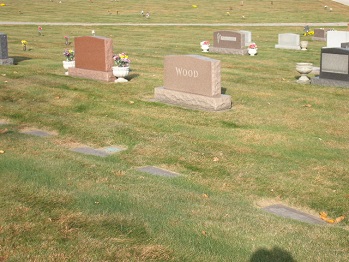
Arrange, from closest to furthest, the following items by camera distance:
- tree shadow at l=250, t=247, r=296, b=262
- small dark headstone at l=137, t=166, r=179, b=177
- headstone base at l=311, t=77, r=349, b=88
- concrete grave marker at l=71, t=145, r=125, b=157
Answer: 1. tree shadow at l=250, t=247, r=296, b=262
2. small dark headstone at l=137, t=166, r=179, b=177
3. concrete grave marker at l=71, t=145, r=125, b=157
4. headstone base at l=311, t=77, r=349, b=88

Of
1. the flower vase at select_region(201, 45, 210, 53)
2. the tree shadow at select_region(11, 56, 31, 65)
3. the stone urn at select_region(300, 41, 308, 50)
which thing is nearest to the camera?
the tree shadow at select_region(11, 56, 31, 65)

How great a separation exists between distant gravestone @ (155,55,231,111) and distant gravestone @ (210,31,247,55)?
14.8 m

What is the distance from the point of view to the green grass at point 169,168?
25.7ft

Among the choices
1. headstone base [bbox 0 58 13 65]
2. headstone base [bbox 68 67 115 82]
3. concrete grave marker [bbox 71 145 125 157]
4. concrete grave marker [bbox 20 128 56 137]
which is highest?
headstone base [bbox 0 58 13 65]

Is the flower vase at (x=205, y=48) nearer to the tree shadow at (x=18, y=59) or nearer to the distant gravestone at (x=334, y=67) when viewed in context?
the tree shadow at (x=18, y=59)

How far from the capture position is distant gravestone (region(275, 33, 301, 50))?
35.6m

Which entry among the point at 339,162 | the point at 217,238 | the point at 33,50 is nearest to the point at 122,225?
the point at 217,238

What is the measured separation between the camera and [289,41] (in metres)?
35.9

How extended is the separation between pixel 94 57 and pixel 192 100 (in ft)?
18.1

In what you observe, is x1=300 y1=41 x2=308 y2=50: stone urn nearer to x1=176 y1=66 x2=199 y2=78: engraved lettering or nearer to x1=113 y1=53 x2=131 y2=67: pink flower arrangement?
x1=113 y1=53 x2=131 y2=67: pink flower arrangement

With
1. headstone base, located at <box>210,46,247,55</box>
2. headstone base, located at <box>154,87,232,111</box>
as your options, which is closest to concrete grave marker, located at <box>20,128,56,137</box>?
headstone base, located at <box>154,87,232,111</box>

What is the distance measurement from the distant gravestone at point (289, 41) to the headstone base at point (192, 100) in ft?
63.0

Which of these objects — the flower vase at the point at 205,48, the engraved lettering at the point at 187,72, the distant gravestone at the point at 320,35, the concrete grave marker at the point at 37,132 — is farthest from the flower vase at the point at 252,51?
the concrete grave marker at the point at 37,132

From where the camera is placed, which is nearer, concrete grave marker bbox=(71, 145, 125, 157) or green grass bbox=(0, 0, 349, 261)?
green grass bbox=(0, 0, 349, 261)
